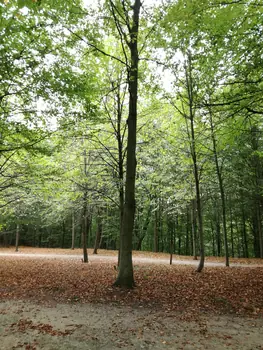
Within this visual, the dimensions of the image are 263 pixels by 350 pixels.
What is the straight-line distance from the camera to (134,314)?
5.81 metres

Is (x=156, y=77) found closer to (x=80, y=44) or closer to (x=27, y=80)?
(x=80, y=44)

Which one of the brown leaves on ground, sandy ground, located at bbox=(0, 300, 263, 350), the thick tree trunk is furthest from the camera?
the thick tree trunk

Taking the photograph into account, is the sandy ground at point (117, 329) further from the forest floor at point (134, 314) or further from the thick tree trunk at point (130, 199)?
the thick tree trunk at point (130, 199)

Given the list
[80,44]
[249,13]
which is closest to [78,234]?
[80,44]

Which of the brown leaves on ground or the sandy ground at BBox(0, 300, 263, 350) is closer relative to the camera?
the sandy ground at BBox(0, 300, 263, 350)

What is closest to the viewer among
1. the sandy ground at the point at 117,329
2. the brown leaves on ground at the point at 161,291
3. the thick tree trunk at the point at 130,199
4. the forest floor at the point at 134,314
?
the sandy ground at the point at 117,329

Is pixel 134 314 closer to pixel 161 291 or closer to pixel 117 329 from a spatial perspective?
pixel 117 329

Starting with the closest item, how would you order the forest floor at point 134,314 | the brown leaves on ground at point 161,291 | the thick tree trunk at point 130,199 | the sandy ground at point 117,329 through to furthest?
1. the sandy ground at point 117,329
2. the forest floor at point 134,314
3. the brown leaves on ground at point 161,291
4. the thick tree trunk at point 130,199

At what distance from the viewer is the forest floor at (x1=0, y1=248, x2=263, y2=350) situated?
4.39m

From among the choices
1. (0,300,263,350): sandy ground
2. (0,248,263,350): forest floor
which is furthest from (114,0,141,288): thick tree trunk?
(0,300,263,350): sandy ground

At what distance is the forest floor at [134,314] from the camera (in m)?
4.39

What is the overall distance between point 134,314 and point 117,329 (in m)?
0.94

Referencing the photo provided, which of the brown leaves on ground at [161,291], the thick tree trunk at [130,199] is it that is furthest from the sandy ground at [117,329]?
the thick tree trunk at [130,199]

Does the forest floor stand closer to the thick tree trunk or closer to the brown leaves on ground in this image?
the brown leaves on ground
